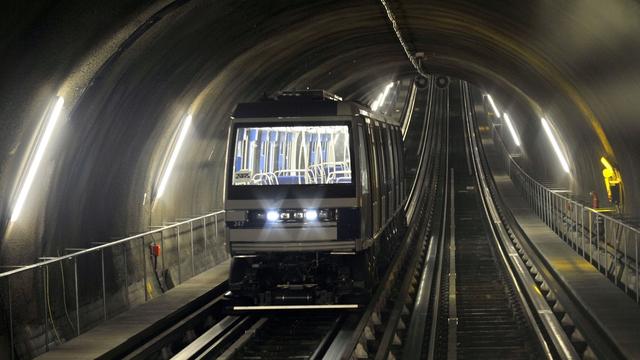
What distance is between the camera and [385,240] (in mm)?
18594

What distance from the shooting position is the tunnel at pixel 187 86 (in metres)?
10.6

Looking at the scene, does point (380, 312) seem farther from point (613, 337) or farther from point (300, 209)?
point (613, 337)

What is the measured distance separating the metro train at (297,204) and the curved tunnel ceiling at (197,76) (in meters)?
1.71

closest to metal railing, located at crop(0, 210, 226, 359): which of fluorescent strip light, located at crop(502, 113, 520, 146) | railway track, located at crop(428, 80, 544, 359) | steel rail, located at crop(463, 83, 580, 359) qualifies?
railway track, located at crop(428, 80, 544, 359)

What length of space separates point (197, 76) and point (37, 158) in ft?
17.5

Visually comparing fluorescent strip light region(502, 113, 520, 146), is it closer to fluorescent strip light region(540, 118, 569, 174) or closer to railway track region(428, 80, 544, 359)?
railway track region(428, 80, 544, 359)

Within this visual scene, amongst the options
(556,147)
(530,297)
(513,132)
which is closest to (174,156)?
(530,297)

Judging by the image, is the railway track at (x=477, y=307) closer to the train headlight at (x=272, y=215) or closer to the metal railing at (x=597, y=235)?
the metal railing at (x=597, y=235)

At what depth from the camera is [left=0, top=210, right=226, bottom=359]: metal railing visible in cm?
1121

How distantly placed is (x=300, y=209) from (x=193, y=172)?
567 cm

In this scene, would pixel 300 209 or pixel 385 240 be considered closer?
pixel 300 209

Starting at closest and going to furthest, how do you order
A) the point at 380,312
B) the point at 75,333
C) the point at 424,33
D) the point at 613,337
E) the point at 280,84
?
the point at 613,337 < the point at 75,333 < the point at 380,312 < the point at 424,33 < the point at 280,84

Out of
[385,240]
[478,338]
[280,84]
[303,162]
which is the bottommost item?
[478,338]

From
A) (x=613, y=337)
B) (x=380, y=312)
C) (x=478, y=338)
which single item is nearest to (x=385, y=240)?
(x=380, y=312)
